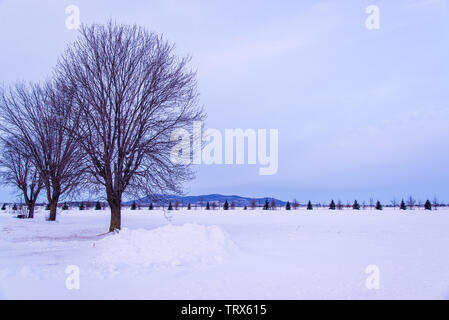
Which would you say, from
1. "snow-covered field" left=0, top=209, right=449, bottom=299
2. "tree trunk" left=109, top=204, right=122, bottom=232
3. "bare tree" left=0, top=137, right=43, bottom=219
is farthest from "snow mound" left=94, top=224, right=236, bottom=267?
"bare tree" left=0, top=137, right=43, bottom=219

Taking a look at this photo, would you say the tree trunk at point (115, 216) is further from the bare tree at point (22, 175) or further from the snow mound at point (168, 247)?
the bare tree at point (22, 175)

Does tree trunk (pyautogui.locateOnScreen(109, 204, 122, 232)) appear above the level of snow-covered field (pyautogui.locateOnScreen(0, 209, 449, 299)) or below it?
above

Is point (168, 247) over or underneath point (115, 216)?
underneath

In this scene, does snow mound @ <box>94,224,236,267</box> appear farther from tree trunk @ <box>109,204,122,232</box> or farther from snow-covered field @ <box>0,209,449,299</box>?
tree trunk @ <box>109,204,122,232</box>

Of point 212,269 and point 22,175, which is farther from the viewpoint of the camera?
point 22,175

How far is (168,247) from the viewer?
27.5 feet

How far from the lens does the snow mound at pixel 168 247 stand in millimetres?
7578

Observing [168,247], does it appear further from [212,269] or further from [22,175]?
[22,175]

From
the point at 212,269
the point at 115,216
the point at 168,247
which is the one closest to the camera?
the point at 212,269

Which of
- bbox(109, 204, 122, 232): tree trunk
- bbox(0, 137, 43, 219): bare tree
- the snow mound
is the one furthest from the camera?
bbox(0, 137, 43, 219): bare tree

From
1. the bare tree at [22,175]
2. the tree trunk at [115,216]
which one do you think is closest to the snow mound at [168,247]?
the tree trunk at [115,216]

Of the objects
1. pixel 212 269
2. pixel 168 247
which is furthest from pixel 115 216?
pixel 212 269

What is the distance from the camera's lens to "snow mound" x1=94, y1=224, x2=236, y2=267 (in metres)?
7.58

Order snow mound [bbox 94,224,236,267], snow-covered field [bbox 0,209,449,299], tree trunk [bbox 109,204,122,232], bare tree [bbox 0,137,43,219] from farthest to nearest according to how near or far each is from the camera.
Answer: bare tree [bbox 0,137,43,219], tree trunk [bbox 109,204,122,232], snow mound [bbox 94,224,236,267], snow-covered field [bbox 0,209,449,299]
